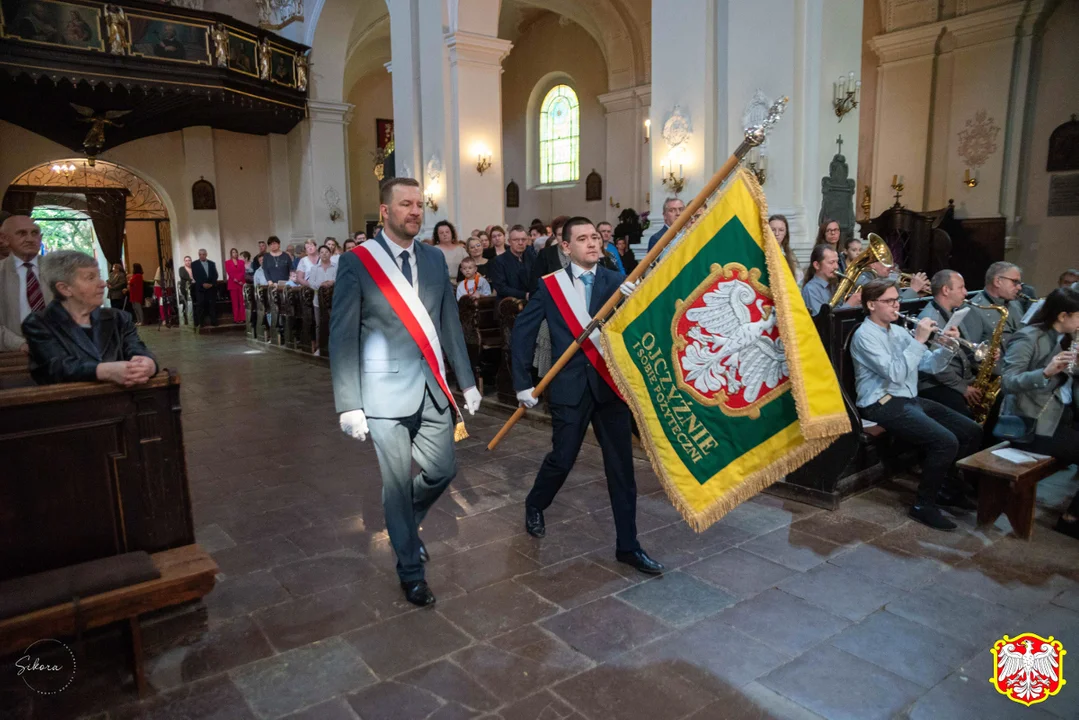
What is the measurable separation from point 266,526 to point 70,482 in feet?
4.89

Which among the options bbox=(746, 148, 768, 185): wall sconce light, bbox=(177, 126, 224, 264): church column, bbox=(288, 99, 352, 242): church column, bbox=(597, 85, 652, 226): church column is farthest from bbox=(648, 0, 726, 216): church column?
bbox=(177, 126, 224, 264): church column

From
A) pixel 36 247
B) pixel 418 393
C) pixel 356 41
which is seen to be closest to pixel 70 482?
pixel 418 393

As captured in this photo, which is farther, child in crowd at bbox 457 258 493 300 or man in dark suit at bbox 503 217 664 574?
child in crowd at bbox 457 258 493 300

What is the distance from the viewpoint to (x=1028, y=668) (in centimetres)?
262

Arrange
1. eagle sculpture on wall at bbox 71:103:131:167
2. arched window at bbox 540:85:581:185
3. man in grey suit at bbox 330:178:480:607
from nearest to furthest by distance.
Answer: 1. man in grey suit at bbox 330:178:480:607
2. eagle sculpture on wall at bbox 71:103:131:167
3. arched window at bbox 540:85:581:185

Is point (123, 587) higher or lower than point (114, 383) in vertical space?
lower

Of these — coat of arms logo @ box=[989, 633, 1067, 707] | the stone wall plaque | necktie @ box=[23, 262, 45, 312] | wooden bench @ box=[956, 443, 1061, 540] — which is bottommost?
coat of arms logo @ box=[989, 633, 1067, 707]

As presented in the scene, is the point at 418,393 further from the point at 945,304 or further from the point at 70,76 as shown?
the point at 70,76

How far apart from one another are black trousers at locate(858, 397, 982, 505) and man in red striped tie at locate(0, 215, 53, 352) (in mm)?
5203

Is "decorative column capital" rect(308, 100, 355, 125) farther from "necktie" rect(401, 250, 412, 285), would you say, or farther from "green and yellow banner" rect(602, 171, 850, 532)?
"green and yellow banner" rect(602, 171, 850, 532)

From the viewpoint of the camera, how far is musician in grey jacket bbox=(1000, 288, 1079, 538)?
12.8 ft

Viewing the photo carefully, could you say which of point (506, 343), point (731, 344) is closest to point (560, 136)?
point (506, 343)

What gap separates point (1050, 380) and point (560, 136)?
55.5ft

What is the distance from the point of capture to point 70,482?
109 inches
